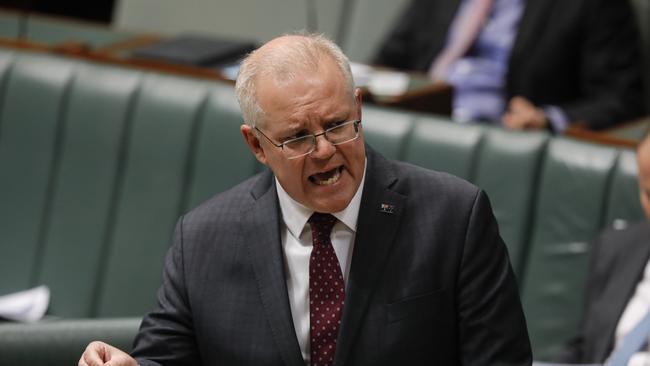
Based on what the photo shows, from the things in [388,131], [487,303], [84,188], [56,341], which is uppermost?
[388,131]

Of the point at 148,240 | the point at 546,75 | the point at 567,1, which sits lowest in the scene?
the point at 148,240

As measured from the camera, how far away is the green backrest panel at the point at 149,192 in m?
2.94

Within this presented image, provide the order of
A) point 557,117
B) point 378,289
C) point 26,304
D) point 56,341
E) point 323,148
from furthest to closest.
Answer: point 557,117
point 26,304
point 56,341
point 378,289
point 323,148

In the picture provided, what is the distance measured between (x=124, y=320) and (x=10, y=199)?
947 mm

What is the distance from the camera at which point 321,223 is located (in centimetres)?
187

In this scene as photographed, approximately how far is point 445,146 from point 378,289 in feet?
3.15

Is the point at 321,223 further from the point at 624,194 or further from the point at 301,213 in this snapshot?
the point at 624,194

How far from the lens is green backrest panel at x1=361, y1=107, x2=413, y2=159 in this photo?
2771 millimetres

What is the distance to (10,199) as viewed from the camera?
3.11 m

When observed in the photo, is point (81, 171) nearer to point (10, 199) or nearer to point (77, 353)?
point (10, 199)

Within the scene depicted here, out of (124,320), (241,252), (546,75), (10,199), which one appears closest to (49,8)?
(10,199)

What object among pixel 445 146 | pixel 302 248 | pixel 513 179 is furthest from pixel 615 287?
pixel 302 248

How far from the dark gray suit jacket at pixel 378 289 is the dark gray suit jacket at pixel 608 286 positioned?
2.19 feet

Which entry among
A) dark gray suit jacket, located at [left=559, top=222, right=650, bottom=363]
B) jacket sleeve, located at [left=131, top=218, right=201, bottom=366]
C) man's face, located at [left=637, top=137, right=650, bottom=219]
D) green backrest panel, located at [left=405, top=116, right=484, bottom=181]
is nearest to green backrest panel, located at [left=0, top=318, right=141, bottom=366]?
jacket sleeve, located at [left=131, top=218, right=201, bottom=366]
